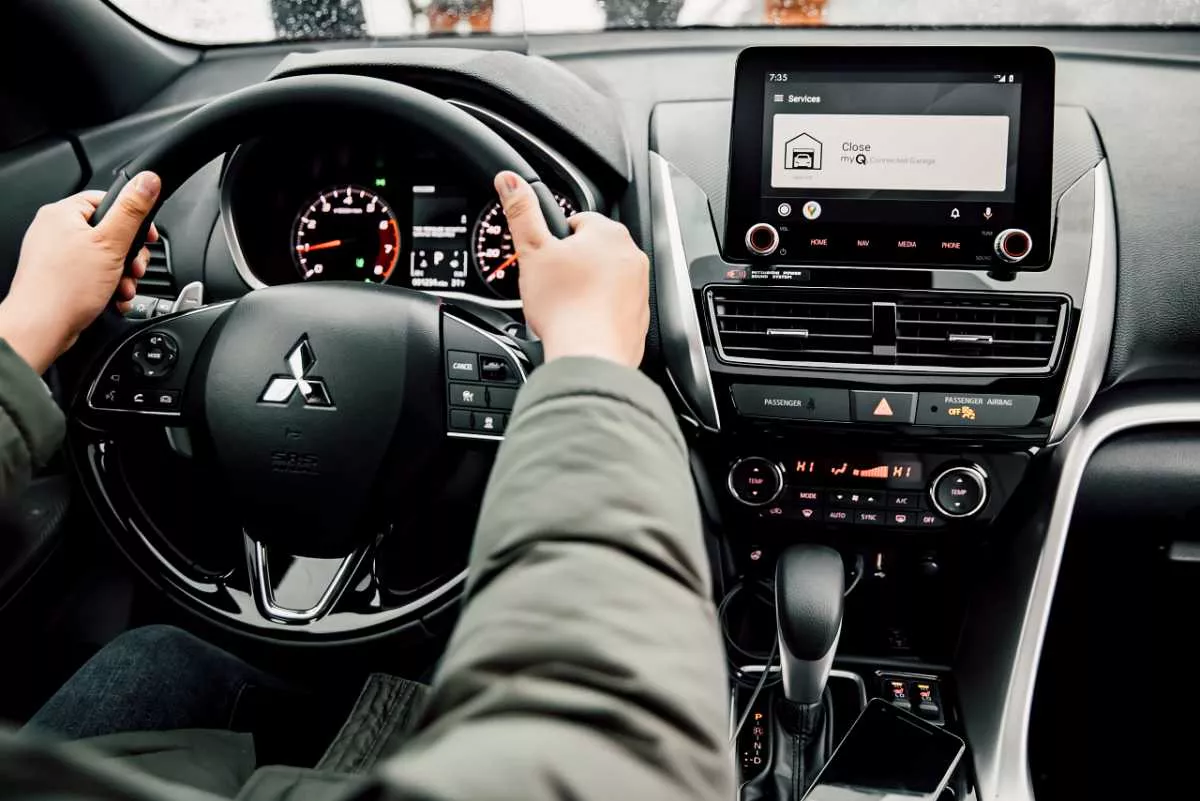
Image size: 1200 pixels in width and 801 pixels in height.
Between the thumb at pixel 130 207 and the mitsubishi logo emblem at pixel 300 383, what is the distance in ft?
0.74

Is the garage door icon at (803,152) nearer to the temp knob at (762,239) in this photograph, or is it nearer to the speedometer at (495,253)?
the temp knob at (762,239)

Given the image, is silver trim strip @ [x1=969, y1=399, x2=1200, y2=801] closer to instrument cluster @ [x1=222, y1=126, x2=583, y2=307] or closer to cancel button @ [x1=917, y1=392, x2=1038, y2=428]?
cancel button @ [x1=917, y1=392, x2=1038, y2=428]

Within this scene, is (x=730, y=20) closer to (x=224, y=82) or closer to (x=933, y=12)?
(x=933, y=12)

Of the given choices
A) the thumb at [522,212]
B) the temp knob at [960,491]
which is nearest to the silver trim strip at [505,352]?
the thumb at [522,212]

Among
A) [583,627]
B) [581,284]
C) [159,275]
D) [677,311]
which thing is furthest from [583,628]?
[159,275]

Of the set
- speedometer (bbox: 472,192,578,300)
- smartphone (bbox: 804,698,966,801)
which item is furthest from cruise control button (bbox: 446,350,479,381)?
smartphone (bbox: 804,698,966,801)

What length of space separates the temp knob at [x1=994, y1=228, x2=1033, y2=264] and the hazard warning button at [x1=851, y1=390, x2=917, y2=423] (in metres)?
0.21

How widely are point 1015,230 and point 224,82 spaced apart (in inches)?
50.9

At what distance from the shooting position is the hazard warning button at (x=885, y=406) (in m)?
1.30

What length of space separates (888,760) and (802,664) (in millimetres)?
200

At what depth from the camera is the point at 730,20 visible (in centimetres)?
158

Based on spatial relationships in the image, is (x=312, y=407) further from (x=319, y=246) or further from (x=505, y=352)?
(x=319, y=246)

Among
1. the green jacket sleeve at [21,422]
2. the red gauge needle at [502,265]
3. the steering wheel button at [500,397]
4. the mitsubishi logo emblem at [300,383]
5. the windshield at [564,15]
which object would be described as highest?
the windshield at [564,15]

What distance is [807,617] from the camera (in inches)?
50.8
